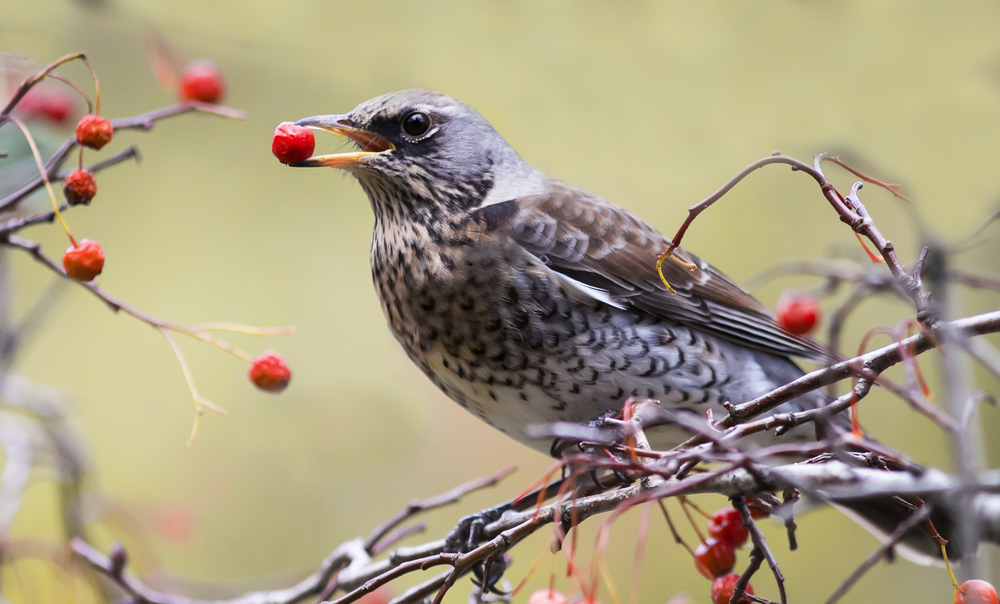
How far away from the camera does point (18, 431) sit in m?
2.28

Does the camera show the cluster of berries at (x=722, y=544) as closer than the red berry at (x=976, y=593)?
No

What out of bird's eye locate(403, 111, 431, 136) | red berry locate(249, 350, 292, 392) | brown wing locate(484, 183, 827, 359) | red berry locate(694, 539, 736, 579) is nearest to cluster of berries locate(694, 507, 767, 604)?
red berry locate(694, 539, 736, 579)

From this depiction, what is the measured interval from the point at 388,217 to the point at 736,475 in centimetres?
141

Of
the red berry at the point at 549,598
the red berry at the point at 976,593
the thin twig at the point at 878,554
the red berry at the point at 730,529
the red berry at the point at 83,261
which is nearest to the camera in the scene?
the thin twig at the point at 878,554

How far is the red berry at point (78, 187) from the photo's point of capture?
139cm

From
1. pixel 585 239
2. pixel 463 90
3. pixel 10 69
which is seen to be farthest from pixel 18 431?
pixel 463 90

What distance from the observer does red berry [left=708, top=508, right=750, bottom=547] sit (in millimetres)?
1618

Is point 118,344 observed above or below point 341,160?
below

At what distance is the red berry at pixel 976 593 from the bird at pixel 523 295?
73cm

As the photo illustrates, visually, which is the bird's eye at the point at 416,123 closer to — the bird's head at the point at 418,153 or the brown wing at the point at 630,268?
the bird's head at the point at 418,153

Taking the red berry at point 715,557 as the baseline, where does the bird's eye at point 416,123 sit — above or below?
above

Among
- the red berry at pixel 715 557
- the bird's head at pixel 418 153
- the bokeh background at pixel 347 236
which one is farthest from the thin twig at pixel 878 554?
the bokeh background at pixel 347 236

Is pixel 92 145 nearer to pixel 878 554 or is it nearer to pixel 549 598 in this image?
pixel 549 598

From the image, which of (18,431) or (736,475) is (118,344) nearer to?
(18,431)
